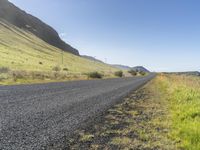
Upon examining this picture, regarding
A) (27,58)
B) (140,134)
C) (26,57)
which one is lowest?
(140,134)

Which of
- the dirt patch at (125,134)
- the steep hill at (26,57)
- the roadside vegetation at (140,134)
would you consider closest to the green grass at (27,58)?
the steep hill at (26,57)

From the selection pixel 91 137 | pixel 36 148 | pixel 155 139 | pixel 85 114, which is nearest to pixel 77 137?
pixel 91 137

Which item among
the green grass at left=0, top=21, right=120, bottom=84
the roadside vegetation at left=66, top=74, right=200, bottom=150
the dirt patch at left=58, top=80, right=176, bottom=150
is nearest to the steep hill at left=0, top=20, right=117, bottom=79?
the green grass at left=0, top=21, right=120, bottom=84

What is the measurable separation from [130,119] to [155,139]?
3.43 metres

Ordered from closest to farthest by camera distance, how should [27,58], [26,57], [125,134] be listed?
[125,134]
[27,58]
[26,57]

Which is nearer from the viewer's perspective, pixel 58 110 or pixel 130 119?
pixel 130 119

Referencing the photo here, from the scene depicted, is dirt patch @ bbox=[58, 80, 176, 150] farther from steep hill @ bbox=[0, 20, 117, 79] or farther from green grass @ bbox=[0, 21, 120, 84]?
steep hill @ bbox=[0, 20, 117, 79]

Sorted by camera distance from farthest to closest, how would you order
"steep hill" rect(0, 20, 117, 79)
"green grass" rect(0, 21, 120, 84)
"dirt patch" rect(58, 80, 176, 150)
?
"steep hill" rect(0, 20, 117, 79)
"green grass" rect(0, 21, 120, 84)
"dirt patch" rect(58, 80, 176, 150)

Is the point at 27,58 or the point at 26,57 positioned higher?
the point at 26,57

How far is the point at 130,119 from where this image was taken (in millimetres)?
12320

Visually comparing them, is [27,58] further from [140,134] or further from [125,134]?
[140,134]

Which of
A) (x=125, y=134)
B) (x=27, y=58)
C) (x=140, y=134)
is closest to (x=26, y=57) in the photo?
(x=27, y=58)

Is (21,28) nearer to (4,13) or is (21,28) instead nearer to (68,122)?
(4,13)

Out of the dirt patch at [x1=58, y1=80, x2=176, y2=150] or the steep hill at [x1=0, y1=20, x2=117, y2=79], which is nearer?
the dirt patch at [x1=58, y1=80, x2=176, y2=150]
